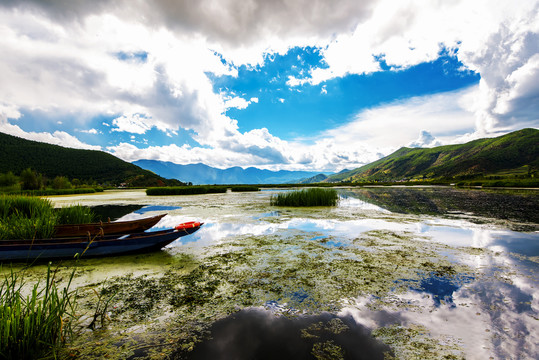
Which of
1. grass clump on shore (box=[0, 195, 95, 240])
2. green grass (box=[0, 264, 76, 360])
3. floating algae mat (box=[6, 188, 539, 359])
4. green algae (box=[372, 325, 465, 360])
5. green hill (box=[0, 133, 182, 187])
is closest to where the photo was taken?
green grass (box=[0, 264, 76, 360])

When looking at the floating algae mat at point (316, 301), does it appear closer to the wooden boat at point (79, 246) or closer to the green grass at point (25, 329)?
the wooden boat at point (79, 246)

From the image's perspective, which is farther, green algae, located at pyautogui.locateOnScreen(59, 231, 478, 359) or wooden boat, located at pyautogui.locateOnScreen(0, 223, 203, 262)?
wooden boat, located at pyautogui.locateOnScreen(0, 223, 203, 262)

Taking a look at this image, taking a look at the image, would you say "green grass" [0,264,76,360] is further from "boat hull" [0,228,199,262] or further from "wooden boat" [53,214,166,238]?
"wooden boat" [53,214,166,238]

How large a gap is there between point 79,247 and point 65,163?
156 m

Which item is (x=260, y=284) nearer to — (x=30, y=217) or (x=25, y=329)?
(x=25, y=329)

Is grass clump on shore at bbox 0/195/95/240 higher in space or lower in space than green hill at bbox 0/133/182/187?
lower

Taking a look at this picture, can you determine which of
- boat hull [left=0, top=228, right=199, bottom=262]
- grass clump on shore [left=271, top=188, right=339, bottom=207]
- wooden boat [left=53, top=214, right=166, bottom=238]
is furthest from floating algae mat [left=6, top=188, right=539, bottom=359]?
grass clump on shore [left=271, top=188, right=339, bottom=207]

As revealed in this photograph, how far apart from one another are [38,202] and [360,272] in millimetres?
15343

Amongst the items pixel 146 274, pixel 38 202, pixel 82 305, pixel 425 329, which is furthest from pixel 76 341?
pixel 38 202

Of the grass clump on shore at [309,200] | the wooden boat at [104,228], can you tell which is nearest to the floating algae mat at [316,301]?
the wooden boat at [104,228]

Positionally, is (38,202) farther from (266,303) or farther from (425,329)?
(425,329)

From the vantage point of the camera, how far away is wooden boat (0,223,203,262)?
7.43 metres

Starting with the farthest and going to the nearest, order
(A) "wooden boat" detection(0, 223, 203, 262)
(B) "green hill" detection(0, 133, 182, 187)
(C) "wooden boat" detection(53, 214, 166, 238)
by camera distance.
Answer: (B) "green hill" detection(0, 133, 182, 187)
(C) "wooden boat" detection(53, 214, 166, 238)
(A) "wooden boat" detection(0, 223, 203, 262)

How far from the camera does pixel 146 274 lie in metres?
6.80
